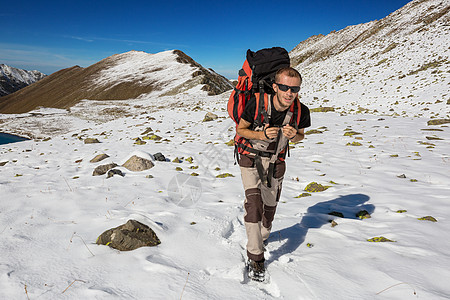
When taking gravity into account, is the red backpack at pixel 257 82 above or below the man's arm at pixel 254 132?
above

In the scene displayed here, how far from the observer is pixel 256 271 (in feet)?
10.3

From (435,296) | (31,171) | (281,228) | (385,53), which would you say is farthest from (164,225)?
(385,53)

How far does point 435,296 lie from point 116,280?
3.54 metres

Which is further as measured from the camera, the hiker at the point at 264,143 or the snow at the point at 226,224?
the hiker at the point at 264,143

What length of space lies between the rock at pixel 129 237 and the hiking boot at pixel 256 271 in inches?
Result: 62.2

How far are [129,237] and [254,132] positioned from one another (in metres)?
2.52

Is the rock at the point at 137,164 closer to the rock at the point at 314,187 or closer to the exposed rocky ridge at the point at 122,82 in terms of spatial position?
the rock at the point at 314,187

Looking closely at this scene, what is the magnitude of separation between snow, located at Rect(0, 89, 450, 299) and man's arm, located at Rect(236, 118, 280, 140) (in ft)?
6.14

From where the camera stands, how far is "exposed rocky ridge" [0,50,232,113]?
230 feet

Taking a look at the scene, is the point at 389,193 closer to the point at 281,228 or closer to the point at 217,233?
the point at 281,228

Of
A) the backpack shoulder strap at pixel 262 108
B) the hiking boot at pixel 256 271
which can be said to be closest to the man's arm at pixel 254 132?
the backpack shoulder strap at pixel 262 108

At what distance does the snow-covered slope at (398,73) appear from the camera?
1936 cm

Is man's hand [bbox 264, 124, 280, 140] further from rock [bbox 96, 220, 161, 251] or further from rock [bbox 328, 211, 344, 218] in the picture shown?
rock [bbox 328, 211, 344, 218]

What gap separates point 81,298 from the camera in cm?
244
